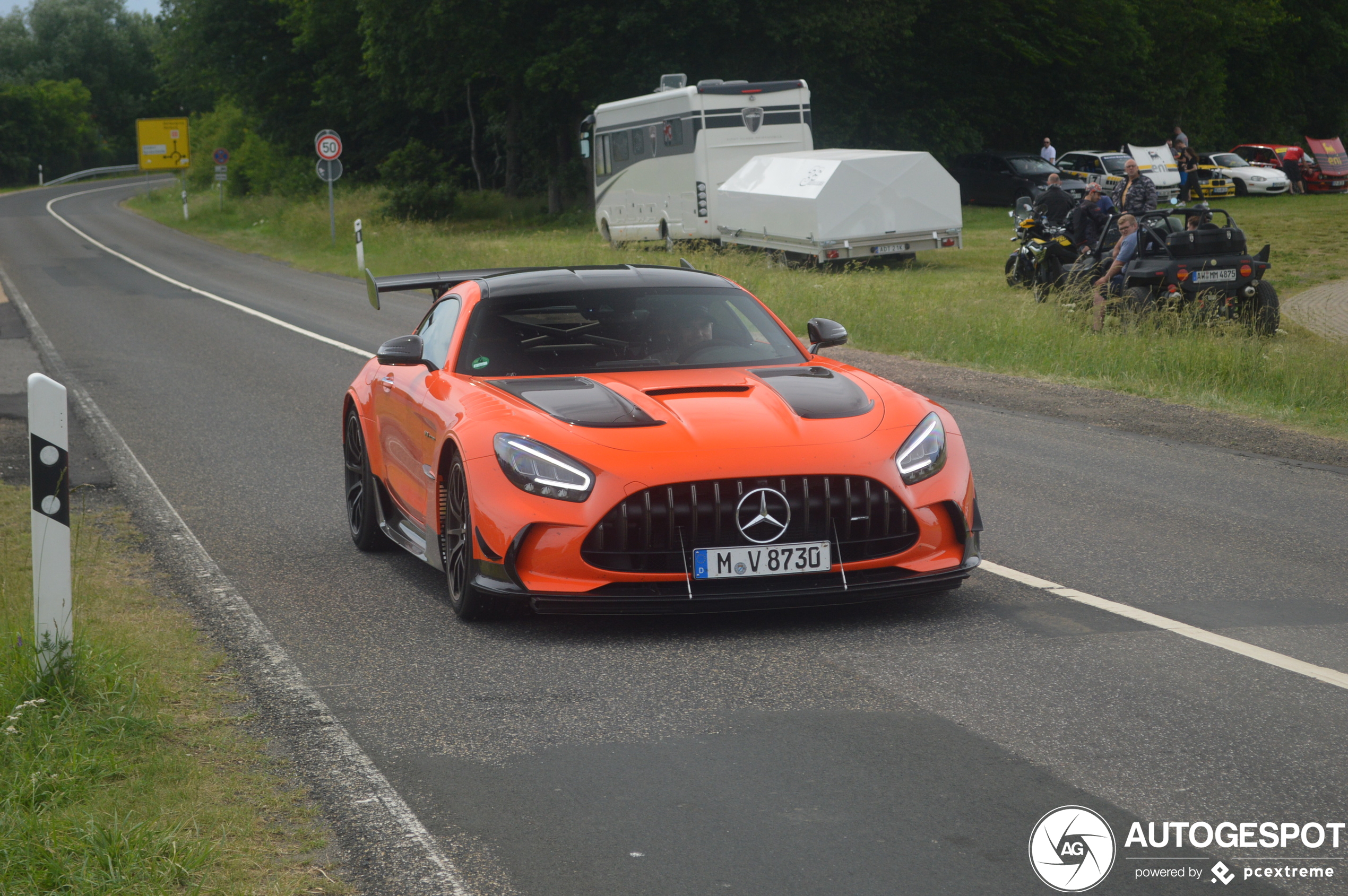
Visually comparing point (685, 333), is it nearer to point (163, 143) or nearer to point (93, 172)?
point (163, 143)

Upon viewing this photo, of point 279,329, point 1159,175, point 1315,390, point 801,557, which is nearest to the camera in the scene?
point 801,557

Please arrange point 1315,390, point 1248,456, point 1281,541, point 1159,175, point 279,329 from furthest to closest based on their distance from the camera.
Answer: point 1159,175
point 279,329
point 1315,390
point 1248,456
point 1281,541

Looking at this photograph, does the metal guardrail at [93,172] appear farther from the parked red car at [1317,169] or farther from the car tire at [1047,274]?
the car tire at [1047,274]

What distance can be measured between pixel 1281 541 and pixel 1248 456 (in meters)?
2.89

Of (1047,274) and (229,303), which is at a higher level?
(1047,274)

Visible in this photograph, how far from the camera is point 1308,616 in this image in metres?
5.86

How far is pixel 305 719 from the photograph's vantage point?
15.5 feet

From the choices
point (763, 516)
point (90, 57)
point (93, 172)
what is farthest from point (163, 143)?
point (763, 516)

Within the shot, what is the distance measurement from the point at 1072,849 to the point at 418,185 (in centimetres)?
4575

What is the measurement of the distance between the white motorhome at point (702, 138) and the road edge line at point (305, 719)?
23893mm

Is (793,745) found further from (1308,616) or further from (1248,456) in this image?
(1248,456)

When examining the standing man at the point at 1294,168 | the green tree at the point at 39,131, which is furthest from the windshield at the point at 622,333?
the green tree at the point at 39,131

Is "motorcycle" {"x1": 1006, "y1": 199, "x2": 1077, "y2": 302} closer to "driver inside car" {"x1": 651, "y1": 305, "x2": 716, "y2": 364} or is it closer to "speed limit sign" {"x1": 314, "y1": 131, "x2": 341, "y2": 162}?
"driver inside car" {"x1": 651, "y1": 305, "x2": 716, "y2": 364}

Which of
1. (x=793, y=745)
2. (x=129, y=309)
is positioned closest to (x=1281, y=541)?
(x=793, y=745)
